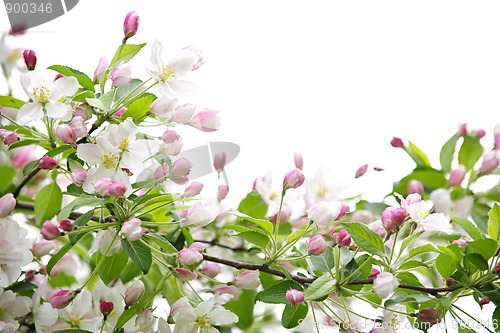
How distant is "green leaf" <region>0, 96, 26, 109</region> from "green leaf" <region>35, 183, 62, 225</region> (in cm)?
11

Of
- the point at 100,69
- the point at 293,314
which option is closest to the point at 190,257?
the point at 293,314

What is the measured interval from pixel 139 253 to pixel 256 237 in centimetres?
12

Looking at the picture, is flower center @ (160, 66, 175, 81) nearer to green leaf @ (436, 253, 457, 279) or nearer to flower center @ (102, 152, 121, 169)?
flower center @ (102, 152, 121, 169)

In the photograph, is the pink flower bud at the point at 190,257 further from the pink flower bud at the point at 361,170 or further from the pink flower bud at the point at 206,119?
the pink flower bud at the point at 361,170

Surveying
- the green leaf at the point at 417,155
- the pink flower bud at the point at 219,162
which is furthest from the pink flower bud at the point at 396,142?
the pink flower bud at the point at 219,162

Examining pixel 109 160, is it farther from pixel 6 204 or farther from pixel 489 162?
pixel 489 162

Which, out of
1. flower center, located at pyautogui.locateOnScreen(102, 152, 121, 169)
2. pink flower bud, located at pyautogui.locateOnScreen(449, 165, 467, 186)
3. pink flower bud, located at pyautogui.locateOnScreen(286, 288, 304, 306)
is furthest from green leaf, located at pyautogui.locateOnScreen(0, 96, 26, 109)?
pink flower bud, located at pyautogui.locateOnScreen(449, 165, 467, 186)

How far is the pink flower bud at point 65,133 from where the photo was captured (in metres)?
0.67

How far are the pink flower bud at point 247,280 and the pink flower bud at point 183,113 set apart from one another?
179 millimetres

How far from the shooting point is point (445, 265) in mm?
673

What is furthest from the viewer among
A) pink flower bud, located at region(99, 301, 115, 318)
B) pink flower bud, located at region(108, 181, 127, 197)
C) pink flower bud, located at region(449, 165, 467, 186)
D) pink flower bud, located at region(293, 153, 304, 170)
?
pink flower bud, located at region(449, 165, 467, 186)

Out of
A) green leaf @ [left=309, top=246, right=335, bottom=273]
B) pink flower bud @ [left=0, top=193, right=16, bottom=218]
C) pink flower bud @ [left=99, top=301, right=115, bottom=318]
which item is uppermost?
pink flower bud @ [left=0, top=193, right=16, bottom=218]

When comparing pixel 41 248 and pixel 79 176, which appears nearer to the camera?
pixel 79 176

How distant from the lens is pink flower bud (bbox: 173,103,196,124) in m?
0.70
